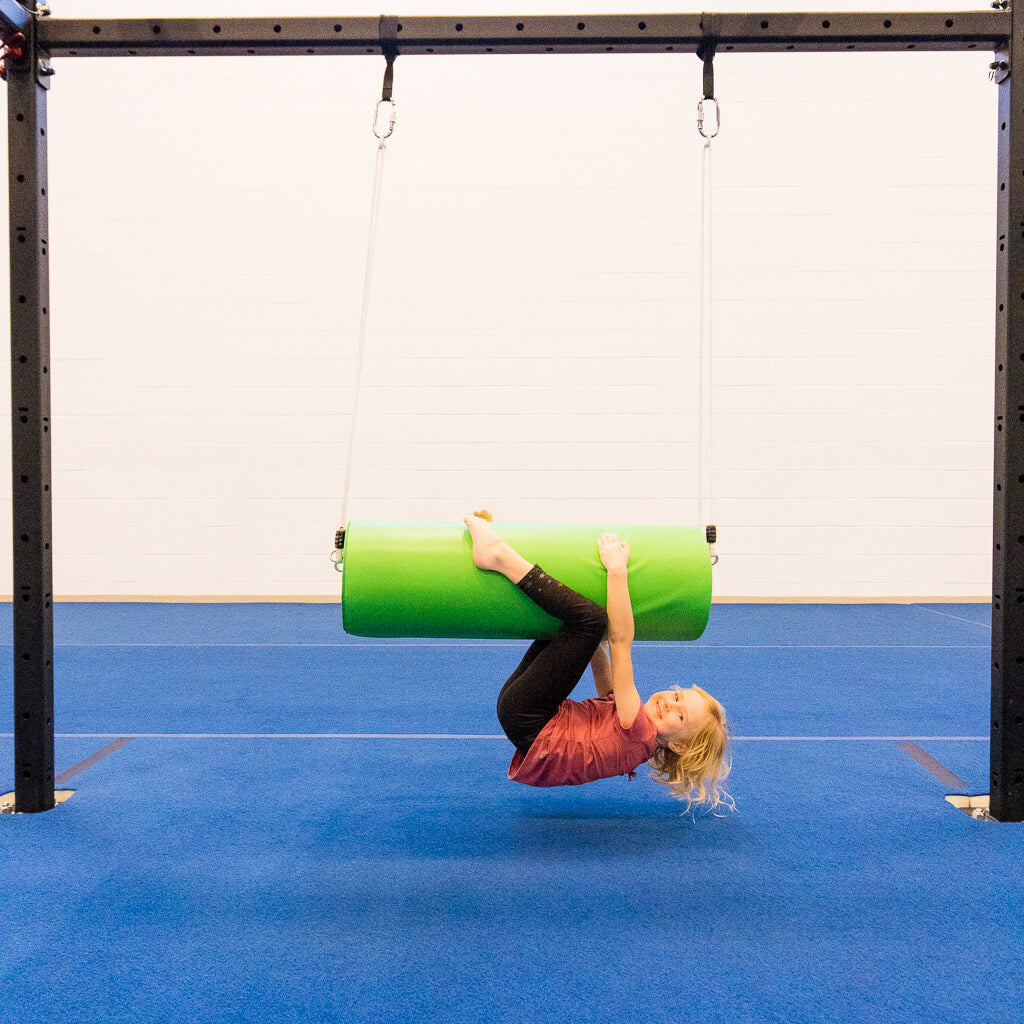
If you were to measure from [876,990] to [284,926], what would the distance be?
126 centimetres

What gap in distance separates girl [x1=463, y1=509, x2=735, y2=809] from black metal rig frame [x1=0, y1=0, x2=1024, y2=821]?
3.07 ft

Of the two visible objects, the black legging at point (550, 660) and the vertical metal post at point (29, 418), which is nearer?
the black legging at point (550, 660)

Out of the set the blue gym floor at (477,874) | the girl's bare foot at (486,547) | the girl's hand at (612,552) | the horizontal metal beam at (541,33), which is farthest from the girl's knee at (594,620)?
the horizontal metal beam at (541,33)

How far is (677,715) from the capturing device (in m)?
2.38

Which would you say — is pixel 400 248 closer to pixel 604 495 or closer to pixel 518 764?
pixel 604 495

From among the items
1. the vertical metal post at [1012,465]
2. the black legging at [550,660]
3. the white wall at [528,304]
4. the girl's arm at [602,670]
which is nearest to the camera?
the black legging at [550,660]

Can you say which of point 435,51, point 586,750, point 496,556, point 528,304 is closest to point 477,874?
point 586,750

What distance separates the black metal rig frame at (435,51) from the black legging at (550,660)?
1.22 meters

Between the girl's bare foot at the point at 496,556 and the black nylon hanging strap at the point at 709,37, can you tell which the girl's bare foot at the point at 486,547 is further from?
the black nylon hanging strap at the point at 709,37

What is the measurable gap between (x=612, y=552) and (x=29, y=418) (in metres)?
1.74

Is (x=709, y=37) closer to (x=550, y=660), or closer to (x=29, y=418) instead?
(x=550, y=660)

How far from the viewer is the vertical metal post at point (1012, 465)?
8.09 feet

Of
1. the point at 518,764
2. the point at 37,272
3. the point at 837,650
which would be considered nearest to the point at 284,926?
the point at 518,764

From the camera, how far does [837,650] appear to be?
4828 millimetres
